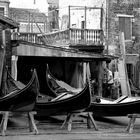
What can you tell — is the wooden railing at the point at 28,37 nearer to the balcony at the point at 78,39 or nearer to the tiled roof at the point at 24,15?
the balcony at the point at 78,39

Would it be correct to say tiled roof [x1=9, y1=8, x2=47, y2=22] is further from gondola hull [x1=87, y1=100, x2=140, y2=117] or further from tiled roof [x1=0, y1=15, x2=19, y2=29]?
gondola hull [x1=87, y1=100, x2=140, y2=117]

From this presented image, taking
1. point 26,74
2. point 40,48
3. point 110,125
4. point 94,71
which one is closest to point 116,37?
point 94,71

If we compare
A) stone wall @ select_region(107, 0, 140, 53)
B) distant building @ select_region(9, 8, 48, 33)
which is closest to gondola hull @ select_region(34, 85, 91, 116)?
stone wall @ select_region(107, 0, 140, 53)

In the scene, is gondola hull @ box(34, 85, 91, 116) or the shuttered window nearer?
gondola hull @ box(34, 85, 91, 116)

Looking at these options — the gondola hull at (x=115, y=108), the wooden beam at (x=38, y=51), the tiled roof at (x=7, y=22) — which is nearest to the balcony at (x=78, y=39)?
the wooden beam at (x=38, y=51)

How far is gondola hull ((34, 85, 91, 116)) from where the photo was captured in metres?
13.7

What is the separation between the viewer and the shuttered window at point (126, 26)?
27.3 meters

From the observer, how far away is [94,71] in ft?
88.4

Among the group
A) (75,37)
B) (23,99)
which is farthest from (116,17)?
(23,99)

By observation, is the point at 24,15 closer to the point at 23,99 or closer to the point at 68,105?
the point at 68,105

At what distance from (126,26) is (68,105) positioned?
14.4 metres

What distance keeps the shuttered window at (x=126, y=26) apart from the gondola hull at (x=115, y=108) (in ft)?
41.0

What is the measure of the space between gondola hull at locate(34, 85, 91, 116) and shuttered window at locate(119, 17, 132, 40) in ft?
45.1

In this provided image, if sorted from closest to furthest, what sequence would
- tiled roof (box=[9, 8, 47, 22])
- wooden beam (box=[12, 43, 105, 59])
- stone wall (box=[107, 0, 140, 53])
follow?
wooden beam (box=[12, 43, 105, 59]) < stone wall (box=[107, 0, 140, 53]) < tiled roof (box=[9, 8, 47, 22])
